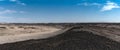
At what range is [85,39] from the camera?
42.1ft

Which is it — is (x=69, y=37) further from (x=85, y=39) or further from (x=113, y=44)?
(x=113, y=44)

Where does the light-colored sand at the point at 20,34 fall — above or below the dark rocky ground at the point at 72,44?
below

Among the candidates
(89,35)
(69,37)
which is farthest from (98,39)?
(69,37)

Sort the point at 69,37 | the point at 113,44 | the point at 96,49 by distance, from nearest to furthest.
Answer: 1. the point at 96,49
2. the point at 113,44
3. the point at 69,37

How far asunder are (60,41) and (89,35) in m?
1.88

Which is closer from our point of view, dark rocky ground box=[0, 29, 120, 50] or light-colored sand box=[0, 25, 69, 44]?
dark rocky ground box=[0, 29, 120, 50]

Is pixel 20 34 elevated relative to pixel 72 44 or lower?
lower

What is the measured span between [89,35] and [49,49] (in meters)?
2.89

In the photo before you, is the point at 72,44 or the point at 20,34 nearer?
the point at 72,44

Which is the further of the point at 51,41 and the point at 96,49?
the point at 51,41

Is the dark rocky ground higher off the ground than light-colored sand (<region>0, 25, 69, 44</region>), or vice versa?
the dark rocky ground

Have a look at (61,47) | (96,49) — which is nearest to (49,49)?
(61,47)

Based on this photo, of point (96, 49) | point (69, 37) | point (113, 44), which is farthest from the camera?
point (69, 37)

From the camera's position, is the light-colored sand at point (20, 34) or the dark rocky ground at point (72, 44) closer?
the dark rocky ground at point (72, 44)
